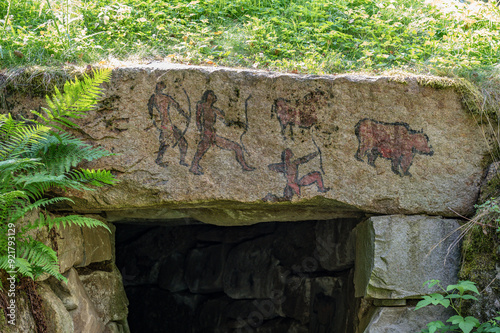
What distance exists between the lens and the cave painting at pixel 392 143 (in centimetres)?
293

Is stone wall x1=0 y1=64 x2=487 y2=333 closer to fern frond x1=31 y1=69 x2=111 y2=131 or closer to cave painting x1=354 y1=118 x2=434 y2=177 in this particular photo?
cave painting x1=354 y1=118 x2=434 y2=177

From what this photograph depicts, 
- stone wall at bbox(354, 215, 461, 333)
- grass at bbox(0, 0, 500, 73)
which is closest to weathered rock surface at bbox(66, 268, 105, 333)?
grass at bbox(0, 0, 500, 73)

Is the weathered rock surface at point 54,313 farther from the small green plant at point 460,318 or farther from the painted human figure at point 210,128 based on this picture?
the small green plant at point 460,318

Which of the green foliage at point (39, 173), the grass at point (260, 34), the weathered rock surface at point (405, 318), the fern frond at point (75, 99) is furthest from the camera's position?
the grass at point (260, 34)

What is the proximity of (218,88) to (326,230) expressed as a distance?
1.88 metres

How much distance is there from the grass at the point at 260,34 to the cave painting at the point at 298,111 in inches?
22.1

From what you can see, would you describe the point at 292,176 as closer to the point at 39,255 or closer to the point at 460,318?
the point at 460,318

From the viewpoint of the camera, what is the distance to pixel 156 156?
2.88 m

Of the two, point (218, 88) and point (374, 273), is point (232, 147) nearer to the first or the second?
point (218, 88)

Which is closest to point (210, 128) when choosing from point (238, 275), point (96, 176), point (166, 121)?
point (166, 121)

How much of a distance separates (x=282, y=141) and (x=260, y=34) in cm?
159

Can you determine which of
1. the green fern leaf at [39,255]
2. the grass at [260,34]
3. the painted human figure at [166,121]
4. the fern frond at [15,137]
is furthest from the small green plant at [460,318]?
the fern frond at [15,137]

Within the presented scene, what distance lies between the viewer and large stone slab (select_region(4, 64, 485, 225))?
2879 millimetres

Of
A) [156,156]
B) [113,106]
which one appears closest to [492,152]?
[156,156]
